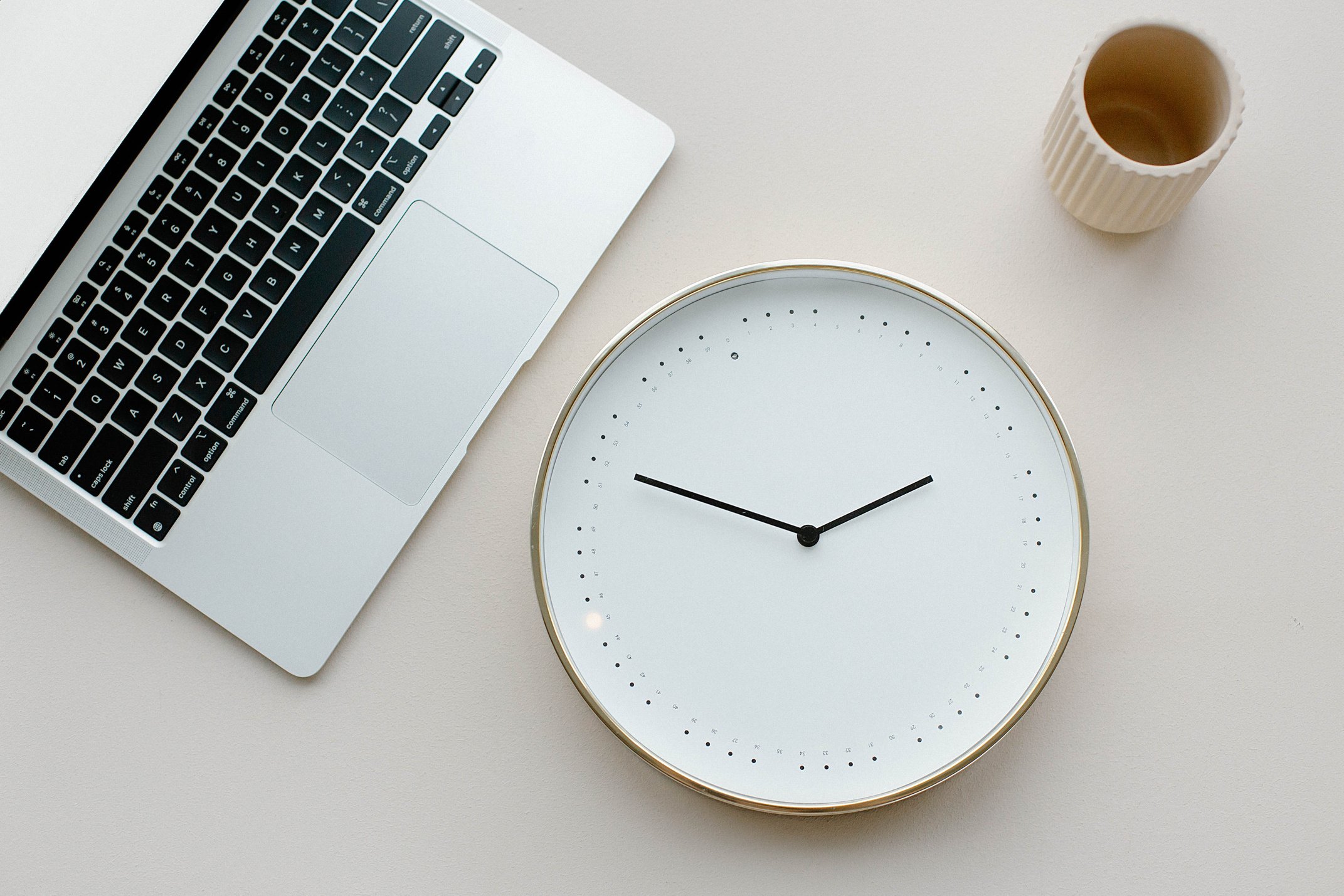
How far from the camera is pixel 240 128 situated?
747 mm

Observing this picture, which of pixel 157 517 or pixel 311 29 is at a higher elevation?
pixel 311 29

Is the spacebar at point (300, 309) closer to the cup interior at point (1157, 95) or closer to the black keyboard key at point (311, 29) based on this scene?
the black keyboard key at point (311, 29)

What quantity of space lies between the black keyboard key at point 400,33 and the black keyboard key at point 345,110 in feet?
0.13

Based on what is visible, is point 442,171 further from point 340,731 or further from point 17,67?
point 340,731

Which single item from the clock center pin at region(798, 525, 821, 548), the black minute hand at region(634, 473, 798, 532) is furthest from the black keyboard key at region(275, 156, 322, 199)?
the clock center pin at region(798, 525, 821, 548)

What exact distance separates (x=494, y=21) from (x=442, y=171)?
0.13 meters

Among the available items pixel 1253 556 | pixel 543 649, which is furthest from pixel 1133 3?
pixel 543 649

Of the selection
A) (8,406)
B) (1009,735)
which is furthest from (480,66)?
(1009,735)

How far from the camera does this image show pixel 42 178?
0.64 metres

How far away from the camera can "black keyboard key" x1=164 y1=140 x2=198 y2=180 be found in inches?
29.4

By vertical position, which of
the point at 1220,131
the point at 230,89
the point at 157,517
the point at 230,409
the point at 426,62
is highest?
the point at 1220,131

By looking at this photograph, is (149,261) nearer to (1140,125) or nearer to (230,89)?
(230,89)

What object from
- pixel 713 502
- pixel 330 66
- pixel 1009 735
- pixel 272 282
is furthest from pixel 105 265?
pixel 1009 735

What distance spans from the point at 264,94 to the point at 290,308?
172 mm
